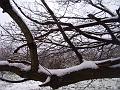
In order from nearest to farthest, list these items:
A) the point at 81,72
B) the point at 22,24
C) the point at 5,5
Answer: the point at 5,5 < the point at 22,24 < the point at 81,72

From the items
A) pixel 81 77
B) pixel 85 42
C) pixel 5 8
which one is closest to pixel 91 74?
pixel 81 77

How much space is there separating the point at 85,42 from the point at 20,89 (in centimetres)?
1204

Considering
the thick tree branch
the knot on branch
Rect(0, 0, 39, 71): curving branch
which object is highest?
the knot on branch

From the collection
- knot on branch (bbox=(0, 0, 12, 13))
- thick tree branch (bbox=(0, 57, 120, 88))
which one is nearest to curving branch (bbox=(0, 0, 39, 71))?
knot on branch (bbox=(0, 0, 12, 13))

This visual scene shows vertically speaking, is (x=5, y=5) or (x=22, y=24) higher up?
(x=5, y=5)

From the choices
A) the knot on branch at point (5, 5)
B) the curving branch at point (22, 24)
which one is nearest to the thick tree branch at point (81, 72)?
the curving branch at point (22, 24)

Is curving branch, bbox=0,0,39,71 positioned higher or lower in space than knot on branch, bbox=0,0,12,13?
lower

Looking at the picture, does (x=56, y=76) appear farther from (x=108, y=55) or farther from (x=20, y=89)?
(x=20, y=89)

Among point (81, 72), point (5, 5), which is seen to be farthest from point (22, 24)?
point (81, 72)

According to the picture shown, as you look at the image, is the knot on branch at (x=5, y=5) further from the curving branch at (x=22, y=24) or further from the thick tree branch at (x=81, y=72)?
the thick tree branch at (x=81, y=72)

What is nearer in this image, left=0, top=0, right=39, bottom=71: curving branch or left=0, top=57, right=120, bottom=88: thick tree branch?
left=0, top=0, right=39, bottom=71: curving branch

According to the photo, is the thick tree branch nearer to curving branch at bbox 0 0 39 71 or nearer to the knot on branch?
curving branch at bbox 0 0 39 71

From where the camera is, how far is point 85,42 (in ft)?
23.2

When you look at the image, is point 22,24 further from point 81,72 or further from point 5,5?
point 81,72
